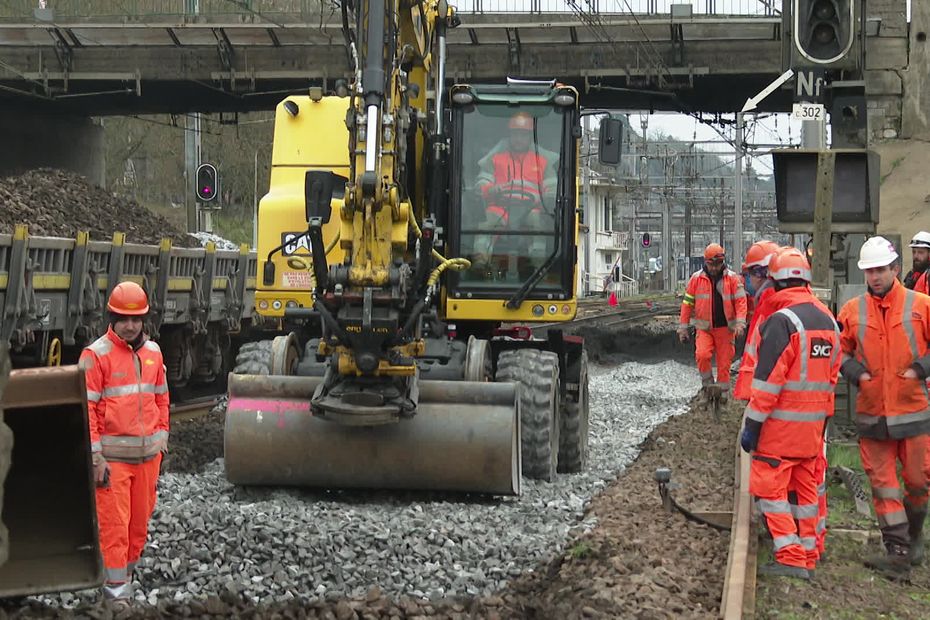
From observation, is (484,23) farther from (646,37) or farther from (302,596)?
(302,596)

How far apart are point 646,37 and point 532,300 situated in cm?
1576

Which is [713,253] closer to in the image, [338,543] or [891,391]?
[891,391]

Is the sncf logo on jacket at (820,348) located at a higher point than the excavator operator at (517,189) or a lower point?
lower

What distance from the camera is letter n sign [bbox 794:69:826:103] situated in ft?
30.6

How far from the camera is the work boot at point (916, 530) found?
24.5ft

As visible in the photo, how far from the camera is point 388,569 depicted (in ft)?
23.2

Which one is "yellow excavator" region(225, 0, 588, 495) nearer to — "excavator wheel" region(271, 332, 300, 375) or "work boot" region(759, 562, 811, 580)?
"excavator wheel" region(271, 332, 300, 375)

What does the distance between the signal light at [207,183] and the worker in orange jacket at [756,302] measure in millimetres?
14127

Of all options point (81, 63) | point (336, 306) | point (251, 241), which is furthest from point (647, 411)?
point (251, 241)

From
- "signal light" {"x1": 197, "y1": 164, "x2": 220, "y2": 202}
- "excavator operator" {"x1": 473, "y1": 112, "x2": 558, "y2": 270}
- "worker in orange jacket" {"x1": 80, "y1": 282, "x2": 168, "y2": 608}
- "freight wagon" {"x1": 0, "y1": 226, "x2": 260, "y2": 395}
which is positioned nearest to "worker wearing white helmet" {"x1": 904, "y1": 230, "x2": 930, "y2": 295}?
"excavator operator" {"x1": 473, "y1": 112, "x2": 558, "y2": 270}

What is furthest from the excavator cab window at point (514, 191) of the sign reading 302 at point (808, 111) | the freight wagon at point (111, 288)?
the freight wagon at point (111, 288)

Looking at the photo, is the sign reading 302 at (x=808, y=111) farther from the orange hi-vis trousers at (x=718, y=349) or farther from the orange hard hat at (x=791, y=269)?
the orange hi-vis trousers at (x=718, y=349)

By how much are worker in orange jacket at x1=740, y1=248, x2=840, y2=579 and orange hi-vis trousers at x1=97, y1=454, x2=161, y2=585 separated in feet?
10.4

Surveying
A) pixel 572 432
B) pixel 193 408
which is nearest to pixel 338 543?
pixel 572 432
